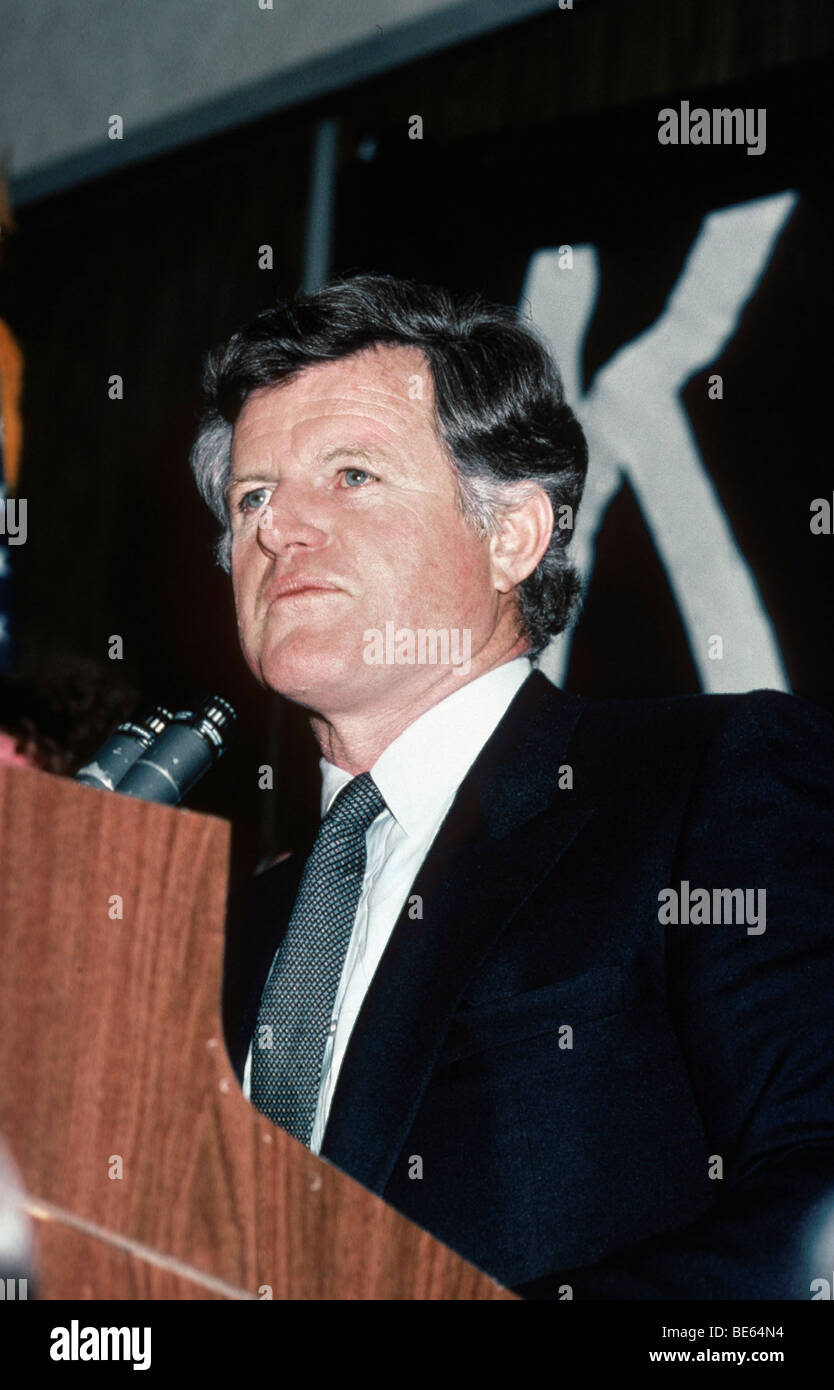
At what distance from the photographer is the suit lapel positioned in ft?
3.81

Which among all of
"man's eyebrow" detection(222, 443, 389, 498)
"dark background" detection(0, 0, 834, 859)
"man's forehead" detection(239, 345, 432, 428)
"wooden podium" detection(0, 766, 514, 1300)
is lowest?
"wooden podium" detection(0, 766, 514, 1300)

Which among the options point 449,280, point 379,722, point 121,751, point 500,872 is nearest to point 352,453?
point 379,722

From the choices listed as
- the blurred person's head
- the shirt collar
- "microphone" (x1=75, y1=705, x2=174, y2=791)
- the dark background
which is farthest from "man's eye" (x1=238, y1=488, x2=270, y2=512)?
the blurred person's head

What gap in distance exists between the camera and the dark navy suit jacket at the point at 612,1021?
1105mm

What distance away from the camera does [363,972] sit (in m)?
1.41

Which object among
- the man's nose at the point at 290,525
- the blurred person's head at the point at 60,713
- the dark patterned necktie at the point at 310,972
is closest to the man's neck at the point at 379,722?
the dark patterned necktie at the point at 310,972

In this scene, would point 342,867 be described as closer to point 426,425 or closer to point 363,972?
point 363,972

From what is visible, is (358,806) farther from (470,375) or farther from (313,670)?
(470,375)

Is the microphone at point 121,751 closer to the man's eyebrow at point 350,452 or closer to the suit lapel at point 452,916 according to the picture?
the suit lapel at point 452,916

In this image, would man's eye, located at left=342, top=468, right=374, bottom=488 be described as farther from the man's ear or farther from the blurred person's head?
the blurred person's head

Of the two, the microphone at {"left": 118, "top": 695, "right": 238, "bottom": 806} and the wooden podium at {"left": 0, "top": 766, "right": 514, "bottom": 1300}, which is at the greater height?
the microphone at {"left": 118, "top": 695, "right": 238, "bottom": 806}

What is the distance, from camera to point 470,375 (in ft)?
5.87

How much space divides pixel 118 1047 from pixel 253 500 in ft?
3.83

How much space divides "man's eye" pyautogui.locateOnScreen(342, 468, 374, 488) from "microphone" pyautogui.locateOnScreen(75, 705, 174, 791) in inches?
25.8
